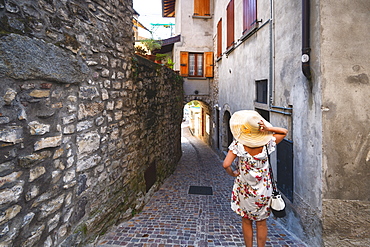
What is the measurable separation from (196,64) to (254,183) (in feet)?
36.5

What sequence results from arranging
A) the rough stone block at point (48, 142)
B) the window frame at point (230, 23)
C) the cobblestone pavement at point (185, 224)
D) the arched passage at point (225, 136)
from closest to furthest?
the rough stone block at point (48, 142), the cobblestone pavement at point (185, 224), the window frame at point (230, 23), the arched passage at point (225, 136)

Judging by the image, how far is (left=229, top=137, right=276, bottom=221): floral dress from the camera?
254 centimetres

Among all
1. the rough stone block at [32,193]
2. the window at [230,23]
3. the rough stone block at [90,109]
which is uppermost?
the window at [230,23]

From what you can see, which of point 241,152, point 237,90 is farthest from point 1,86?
point 237,90

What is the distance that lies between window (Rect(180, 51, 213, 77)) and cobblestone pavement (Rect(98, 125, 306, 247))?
7552 mm

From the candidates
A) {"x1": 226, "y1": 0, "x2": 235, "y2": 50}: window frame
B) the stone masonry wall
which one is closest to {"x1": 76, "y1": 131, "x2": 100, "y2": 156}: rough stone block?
the stone masonry wall

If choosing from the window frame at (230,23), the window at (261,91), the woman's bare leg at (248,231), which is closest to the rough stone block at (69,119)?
the woman's bare leg at (248,231)

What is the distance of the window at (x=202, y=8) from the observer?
42.0 ft

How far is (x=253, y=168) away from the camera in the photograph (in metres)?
2.55

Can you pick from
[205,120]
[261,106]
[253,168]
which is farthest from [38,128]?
[205,120]

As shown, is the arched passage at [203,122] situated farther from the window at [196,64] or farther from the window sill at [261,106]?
the window sill at [261,106]

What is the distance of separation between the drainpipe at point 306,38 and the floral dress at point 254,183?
3.69 ft

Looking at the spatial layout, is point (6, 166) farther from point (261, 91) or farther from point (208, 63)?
point (208, 63)

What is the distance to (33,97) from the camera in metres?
2.04
